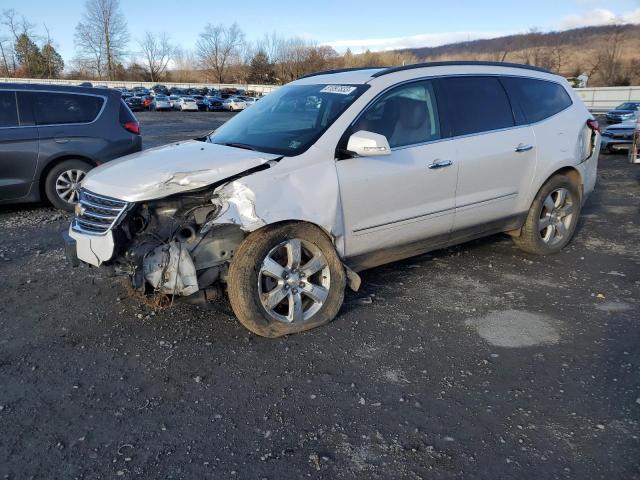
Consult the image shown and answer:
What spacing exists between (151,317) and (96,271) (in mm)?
1265

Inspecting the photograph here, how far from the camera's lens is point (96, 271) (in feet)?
16.5

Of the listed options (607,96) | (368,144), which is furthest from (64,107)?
(607,96)

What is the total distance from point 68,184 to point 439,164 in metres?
5.36

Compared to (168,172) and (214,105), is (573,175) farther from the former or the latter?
(214,105)

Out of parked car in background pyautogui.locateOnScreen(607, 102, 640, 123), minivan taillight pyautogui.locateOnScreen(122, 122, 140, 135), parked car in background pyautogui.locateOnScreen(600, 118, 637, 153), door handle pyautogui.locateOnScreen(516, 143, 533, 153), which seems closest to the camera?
door handle pyautogui.locateOnScreen(516, 143, 533, 153)

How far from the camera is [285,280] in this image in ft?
12.2

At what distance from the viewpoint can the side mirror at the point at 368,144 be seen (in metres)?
3.72

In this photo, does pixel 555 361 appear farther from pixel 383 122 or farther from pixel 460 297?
pixel 383 122

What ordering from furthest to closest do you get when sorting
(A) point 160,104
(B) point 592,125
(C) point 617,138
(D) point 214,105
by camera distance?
(D) point 214,105
(A) point 160,104
(C) point 617,138
(B) point 592,125

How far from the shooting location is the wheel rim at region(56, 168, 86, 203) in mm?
7289

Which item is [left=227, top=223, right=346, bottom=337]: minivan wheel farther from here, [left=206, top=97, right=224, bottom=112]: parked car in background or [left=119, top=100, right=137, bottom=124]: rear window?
[left=206, top=97, right=224, bottom=112]: parked car in background

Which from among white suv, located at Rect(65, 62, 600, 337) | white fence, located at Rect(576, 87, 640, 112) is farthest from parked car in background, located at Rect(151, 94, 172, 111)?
white suv, located at Rect(65, 62, 600, 337)

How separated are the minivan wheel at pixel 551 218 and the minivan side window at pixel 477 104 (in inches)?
35.1

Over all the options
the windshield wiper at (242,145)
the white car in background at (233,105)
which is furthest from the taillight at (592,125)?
the white car in background at (233,105)
